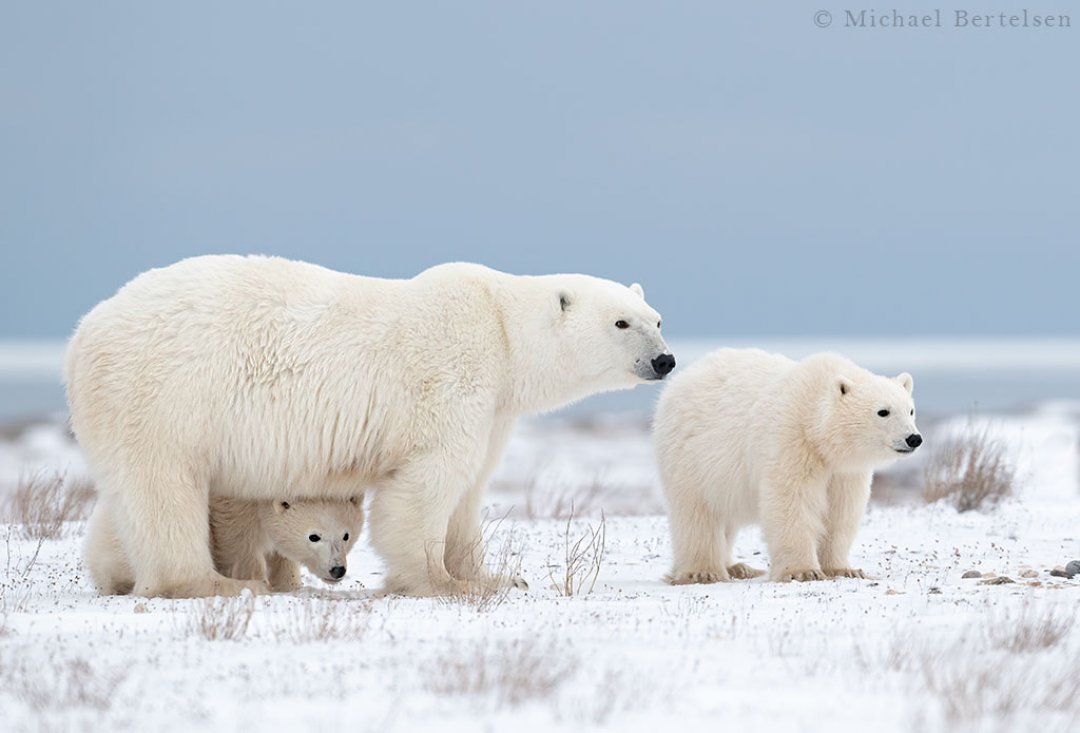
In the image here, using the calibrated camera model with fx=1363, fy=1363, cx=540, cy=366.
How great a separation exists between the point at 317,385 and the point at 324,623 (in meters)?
2.33

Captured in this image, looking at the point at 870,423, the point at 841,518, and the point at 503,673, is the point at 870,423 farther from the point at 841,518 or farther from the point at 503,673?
the point at 503,673

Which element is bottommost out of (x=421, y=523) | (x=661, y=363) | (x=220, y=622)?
(x=220, y=622)

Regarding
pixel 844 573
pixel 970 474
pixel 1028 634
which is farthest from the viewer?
pixel 970 474

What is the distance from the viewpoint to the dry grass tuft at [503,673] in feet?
15.3

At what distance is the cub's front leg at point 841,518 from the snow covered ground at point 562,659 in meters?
0.52

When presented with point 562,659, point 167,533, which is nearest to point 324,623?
point 562,659

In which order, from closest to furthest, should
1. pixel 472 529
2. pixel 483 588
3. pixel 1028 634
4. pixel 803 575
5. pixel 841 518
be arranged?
pixel 1028 634, pixel 483 588, pixel 472 529, pixel 803 575, pixel 841 518

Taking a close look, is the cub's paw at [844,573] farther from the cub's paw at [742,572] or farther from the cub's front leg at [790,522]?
the cub's paw at [742,572]

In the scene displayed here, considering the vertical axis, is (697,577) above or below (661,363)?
below

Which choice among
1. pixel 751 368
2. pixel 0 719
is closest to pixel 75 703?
pixel 0 719

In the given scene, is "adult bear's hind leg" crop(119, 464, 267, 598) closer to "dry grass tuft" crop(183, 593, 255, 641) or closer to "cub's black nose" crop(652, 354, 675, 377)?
"dry grass tuft" crop(183, 593, 255, 641)

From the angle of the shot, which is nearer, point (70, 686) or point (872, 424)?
point (70, 686)

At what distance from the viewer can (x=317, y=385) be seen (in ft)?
25.3

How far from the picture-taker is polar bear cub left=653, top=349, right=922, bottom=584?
8633 millimetres
